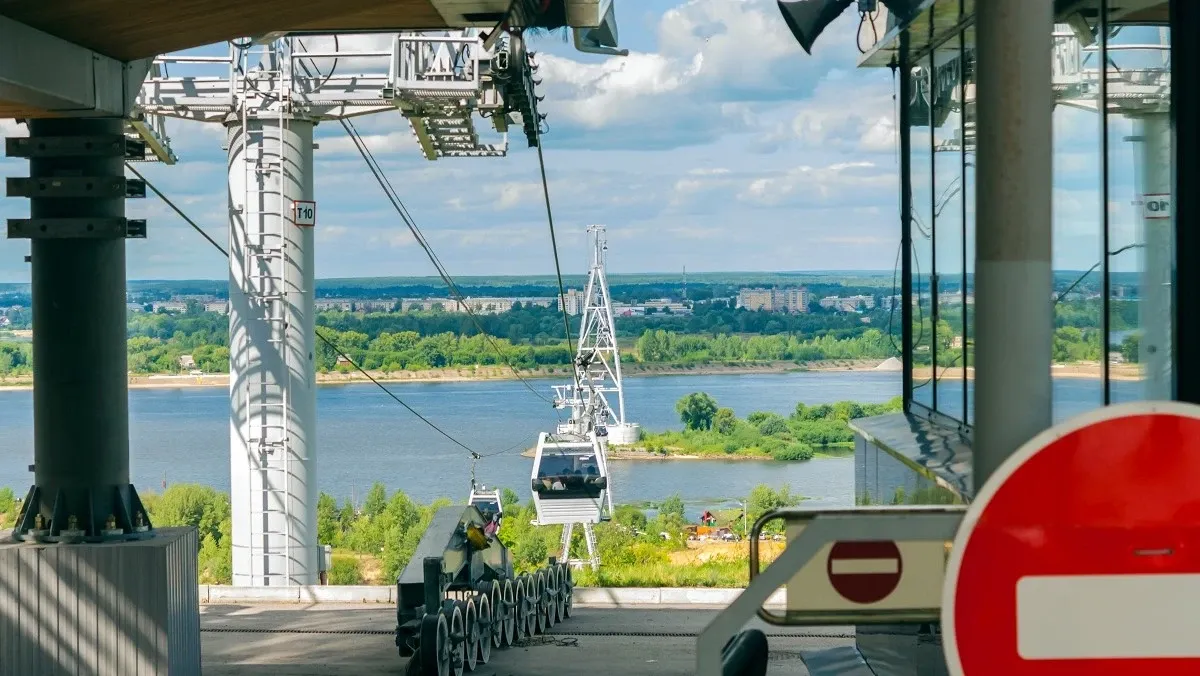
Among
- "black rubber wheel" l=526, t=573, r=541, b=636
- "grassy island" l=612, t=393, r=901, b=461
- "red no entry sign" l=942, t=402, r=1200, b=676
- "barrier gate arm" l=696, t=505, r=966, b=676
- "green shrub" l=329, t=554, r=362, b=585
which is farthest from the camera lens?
"grassy island" l=612, t=393, r=901, b=461

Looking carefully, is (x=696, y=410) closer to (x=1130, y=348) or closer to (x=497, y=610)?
(x=497, y=610)

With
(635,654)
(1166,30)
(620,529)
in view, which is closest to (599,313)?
(620,529)

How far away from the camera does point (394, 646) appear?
45.6 feet

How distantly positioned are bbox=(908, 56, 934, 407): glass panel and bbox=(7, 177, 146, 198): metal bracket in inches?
194

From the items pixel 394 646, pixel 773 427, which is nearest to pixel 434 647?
pixel 394 646

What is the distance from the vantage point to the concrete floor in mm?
12312

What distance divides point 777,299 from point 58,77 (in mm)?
92591

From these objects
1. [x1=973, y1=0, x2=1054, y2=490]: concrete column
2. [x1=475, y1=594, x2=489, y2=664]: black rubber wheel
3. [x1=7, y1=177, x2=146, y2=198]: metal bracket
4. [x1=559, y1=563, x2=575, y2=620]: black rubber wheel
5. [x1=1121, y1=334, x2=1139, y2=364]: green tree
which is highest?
[x1=7, y1=177, x2=146, y2=198]: metal bracket

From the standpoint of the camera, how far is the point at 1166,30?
5027mm

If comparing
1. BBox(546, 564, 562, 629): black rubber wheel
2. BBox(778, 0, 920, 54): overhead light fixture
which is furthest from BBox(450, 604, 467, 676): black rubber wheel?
BBox(778, 0, 920, 54): overhead light fixture

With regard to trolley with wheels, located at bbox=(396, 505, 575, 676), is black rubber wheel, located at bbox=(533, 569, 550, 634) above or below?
below

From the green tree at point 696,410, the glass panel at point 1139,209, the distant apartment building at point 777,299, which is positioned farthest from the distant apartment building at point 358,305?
the glass panel at point 1139,209

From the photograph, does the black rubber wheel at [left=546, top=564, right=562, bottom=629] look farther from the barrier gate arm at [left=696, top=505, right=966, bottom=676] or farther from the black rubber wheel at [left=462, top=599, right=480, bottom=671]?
the barrier gate arm at [left=696, top=505, right=966, bottom=676]

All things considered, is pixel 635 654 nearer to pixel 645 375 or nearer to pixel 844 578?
pixel 844 578
